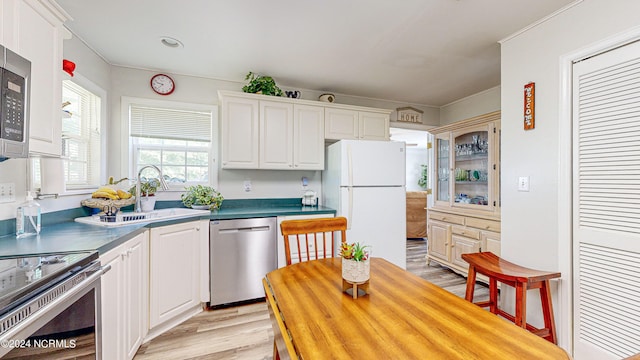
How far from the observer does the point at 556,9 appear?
6.34 ft

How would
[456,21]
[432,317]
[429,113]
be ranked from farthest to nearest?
1. [429,113]
2. [456,21]
3. [432,317]

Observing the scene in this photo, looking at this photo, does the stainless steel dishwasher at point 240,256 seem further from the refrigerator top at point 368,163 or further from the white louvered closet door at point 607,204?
the white louvered closet door at point 607,204

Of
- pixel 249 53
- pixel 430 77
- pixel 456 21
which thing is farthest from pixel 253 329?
pixel 430 77

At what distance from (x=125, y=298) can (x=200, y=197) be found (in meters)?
1.34

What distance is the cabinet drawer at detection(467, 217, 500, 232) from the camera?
2.96m

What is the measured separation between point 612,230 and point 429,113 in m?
3.09

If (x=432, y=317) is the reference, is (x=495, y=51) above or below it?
above

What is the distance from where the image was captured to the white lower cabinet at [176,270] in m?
2.14

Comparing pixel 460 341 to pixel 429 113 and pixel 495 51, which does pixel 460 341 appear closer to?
pixel 495 51

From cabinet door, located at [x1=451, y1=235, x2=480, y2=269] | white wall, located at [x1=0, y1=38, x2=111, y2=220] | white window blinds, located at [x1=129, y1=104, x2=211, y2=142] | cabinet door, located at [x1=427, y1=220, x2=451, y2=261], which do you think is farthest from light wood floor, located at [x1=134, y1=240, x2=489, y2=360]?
white window blinds, located at [x1=129, y1=104, x2=211, y2=142]

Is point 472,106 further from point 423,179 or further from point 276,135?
point 423,179

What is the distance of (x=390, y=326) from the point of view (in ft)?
2.93

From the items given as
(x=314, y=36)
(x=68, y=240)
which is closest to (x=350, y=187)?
(x=314, y=36)

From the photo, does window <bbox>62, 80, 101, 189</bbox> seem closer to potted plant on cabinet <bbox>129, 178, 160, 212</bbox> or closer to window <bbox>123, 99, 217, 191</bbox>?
window <bbox>123, 99, 217, 191</bbox>
